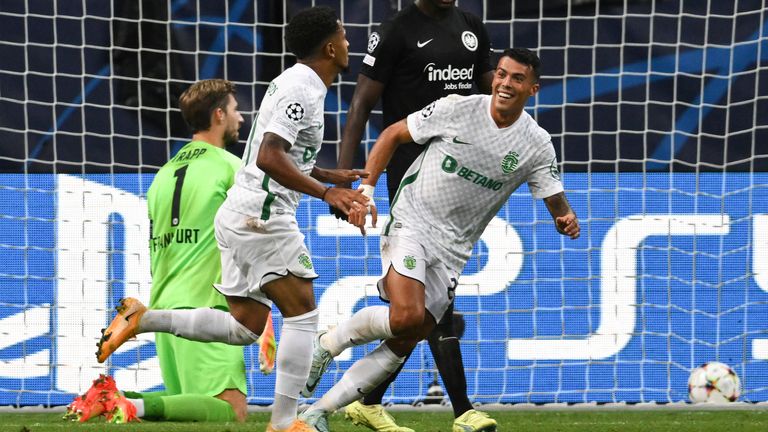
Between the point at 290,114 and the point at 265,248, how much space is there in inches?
21.5

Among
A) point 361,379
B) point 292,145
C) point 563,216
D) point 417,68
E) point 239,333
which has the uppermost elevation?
point 417,68

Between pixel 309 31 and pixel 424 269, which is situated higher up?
pixel 309 31

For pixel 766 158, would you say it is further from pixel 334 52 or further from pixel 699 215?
pixel 334 52

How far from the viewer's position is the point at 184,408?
680cm

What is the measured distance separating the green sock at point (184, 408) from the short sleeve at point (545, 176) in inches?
78.7

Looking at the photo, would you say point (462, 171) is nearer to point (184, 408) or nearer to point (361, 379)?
point (361, 379)

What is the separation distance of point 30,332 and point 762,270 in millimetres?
4383

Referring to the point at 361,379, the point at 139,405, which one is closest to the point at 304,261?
the point at 361,379

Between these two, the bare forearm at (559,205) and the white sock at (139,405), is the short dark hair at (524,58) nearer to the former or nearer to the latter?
the bare forearm at (559,205)

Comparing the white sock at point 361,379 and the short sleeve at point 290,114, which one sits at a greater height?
the short sleeve at point 290,114


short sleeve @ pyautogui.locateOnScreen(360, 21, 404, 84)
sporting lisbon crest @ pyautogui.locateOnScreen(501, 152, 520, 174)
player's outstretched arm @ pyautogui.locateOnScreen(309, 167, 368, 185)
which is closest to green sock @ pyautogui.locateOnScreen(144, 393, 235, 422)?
player's outstretched arm @ pyautogui.locateOnScreen(309, 167, 368, 185)

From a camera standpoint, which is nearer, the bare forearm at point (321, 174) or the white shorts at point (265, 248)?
the white shorts at point (265, 248)

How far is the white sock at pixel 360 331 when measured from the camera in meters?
5.68

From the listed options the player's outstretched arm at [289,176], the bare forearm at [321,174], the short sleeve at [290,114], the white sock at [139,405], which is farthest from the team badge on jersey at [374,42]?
the white sock at [139,405]
